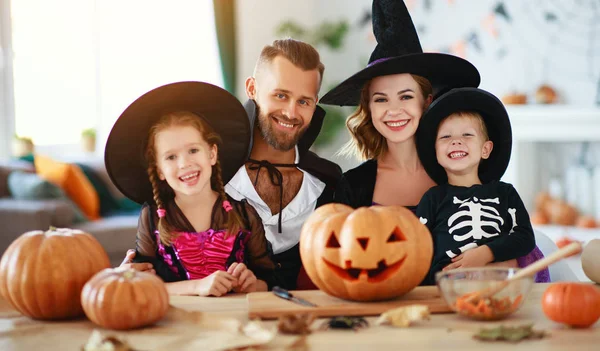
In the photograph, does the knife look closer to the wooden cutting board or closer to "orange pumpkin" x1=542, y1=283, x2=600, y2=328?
the wooden cutting board

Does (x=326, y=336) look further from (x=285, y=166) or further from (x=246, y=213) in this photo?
(x=285, y=166)

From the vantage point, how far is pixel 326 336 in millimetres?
1298

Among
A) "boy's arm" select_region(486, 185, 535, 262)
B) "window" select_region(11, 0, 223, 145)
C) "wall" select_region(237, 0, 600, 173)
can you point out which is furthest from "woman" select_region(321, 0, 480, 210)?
"window" select_region(11, 0, 223, 145)

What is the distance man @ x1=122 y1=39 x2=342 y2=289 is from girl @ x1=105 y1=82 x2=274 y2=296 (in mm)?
429

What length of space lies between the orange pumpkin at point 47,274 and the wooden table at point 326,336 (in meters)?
0.04

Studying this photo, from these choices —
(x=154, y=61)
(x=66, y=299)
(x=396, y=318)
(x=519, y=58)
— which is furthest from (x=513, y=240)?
(x=154, y=61)

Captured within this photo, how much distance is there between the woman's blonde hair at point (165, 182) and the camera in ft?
6.55

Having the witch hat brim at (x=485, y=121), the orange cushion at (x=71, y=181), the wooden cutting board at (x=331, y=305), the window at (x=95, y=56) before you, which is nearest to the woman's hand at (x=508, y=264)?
the witch hat brim at (x=485, y=121)

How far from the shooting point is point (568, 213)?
5.85 meters

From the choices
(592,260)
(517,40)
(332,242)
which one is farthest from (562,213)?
(332,242)

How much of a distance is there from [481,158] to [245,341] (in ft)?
4.16

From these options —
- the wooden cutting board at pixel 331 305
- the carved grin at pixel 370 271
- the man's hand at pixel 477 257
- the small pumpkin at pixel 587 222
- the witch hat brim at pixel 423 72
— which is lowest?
the small pumpkin at pixel 587 222

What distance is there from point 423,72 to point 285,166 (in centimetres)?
64

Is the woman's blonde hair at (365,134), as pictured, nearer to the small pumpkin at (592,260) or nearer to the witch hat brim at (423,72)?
the witch hat brim at (423,72)
